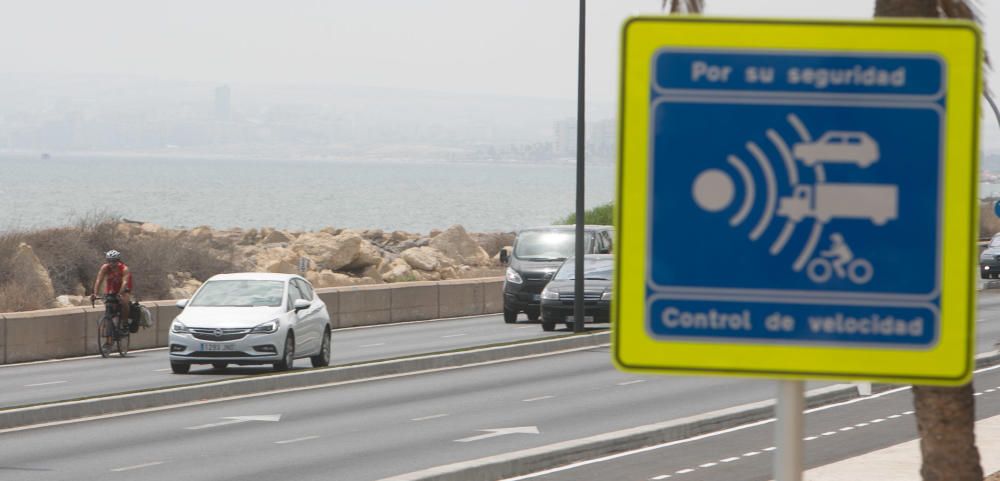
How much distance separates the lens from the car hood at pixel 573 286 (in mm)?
32875

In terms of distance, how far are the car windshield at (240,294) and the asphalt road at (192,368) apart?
3.48 feet

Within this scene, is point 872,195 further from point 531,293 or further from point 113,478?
point 531,293

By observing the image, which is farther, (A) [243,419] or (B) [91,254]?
(B) [91,254]

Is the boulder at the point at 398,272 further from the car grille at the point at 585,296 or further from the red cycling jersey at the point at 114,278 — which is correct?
the red cycling jersey at the point at 114,278

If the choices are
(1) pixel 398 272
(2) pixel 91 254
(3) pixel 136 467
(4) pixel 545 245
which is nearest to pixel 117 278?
(4) pixel 545 245

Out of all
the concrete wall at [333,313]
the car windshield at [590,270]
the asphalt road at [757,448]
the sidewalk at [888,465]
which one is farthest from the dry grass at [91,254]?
the sidewalk at [888,465]

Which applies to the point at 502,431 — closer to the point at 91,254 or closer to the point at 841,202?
the point at 841,202

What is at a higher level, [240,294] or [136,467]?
[240,294]

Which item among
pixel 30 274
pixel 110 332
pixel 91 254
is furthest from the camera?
pixel 91 254

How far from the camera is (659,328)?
3713 millimetres

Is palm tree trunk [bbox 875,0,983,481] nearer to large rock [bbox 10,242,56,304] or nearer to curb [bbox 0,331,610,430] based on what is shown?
curb [bbox 0,331,610,430]

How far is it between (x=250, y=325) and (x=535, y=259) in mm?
13181

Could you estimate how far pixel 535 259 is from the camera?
36594 mm

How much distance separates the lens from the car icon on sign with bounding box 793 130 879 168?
11.6 feet
